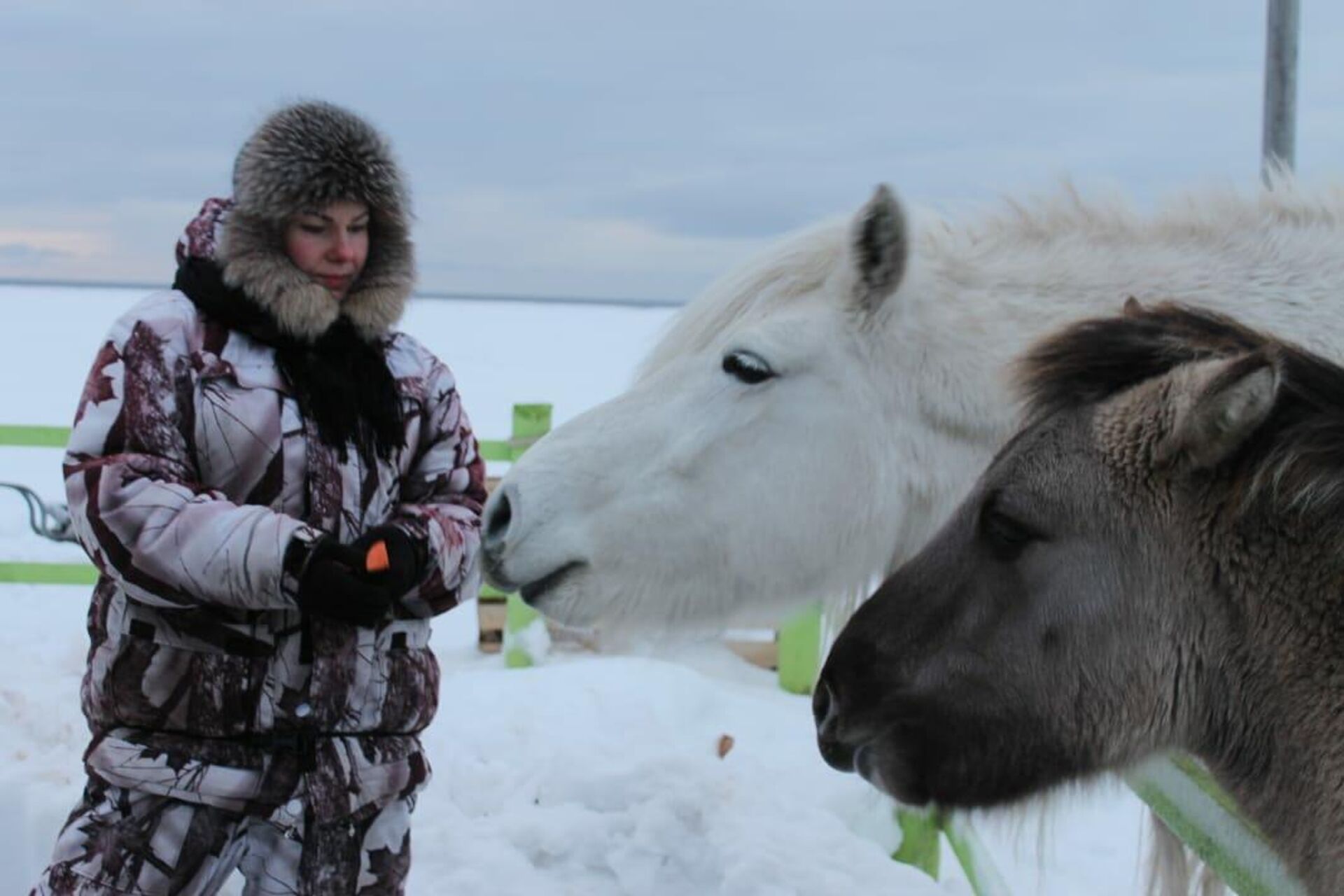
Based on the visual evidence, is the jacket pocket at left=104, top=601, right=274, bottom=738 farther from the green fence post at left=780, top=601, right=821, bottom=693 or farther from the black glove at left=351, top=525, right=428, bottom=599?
the green fence post at left=780, top=601, right=821, bottom=693

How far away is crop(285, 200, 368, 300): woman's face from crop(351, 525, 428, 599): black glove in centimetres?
55

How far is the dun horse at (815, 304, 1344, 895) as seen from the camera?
6.45 feet

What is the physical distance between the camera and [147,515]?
8.44ft

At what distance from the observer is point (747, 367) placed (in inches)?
128

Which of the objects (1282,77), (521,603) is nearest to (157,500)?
(1282,77)

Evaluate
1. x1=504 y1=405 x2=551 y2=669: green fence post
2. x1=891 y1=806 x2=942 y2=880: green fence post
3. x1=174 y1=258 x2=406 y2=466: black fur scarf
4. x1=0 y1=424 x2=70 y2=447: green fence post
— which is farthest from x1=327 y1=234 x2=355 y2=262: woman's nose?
x1=0 y1=424 x2=70 y2=447: green fence post

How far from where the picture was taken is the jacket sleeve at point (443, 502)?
287 cm

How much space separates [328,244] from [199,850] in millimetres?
1304

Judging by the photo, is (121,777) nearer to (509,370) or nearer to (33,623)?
(33,623)

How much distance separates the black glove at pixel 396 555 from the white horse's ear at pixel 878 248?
4.13 feet

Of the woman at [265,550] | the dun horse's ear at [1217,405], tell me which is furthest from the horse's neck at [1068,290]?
the woman at [265,550]

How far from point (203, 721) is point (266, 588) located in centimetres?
33

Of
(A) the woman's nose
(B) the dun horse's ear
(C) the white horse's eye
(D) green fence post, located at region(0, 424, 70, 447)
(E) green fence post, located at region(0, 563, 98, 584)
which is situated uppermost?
(A) the woman's nose

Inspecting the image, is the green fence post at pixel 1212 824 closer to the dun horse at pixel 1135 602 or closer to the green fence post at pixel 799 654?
the dun horse at pixel 1135 602
